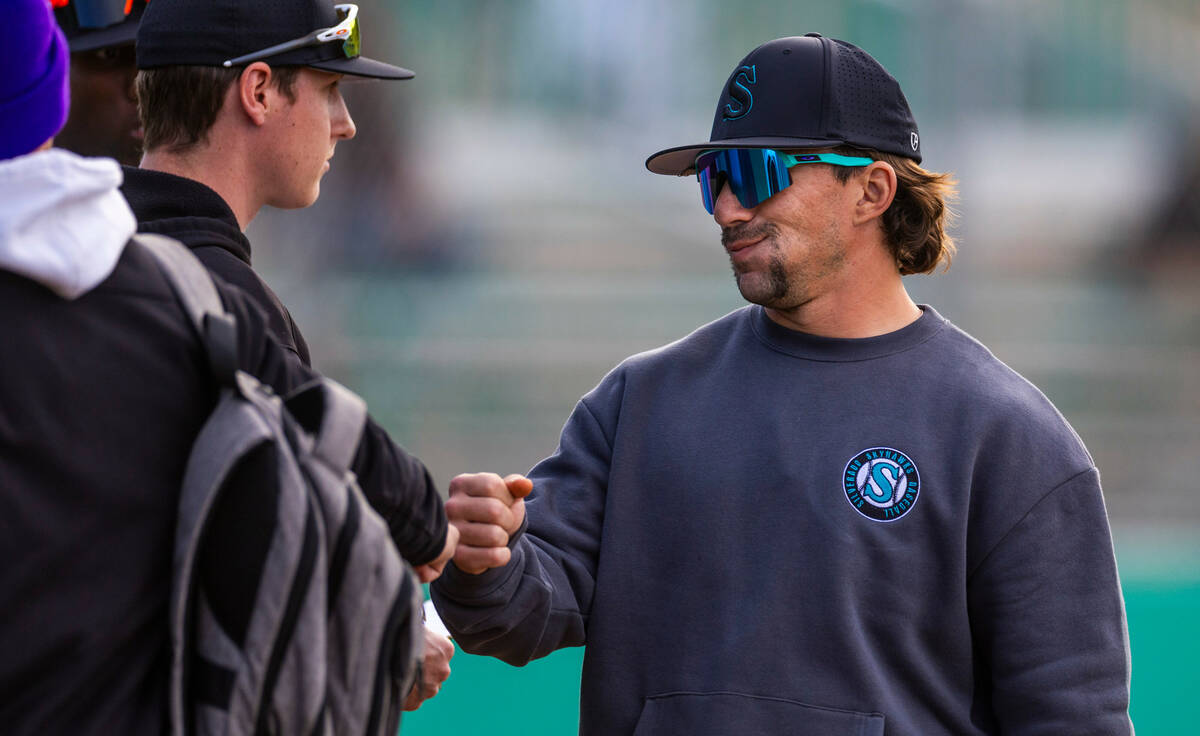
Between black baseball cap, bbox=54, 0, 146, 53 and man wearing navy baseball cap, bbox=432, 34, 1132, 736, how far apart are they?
3.28ft

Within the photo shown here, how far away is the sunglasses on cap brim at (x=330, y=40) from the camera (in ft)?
6.56

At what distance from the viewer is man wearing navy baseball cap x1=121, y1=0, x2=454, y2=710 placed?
1.94 metres

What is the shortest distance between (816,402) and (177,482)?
1.16 meters

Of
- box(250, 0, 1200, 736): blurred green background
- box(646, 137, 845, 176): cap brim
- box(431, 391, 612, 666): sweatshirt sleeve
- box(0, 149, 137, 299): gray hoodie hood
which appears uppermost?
box(0, 149, 137, 299): gray hoodie hood

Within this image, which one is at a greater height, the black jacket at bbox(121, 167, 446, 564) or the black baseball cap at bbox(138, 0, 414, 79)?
the black baseball cap at bbox(138, 0, 414, 79)

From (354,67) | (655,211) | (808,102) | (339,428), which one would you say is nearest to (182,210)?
(354,67)

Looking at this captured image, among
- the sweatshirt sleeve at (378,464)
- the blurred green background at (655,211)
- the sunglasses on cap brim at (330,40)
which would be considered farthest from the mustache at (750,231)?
the blurred green background at (655,211)

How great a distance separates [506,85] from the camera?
8.82 meters

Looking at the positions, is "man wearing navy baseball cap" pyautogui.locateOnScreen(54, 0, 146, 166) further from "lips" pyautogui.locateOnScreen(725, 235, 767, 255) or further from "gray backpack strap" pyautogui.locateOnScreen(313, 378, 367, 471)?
"gray backpack strap" pyautogui.locateOnScreen(313, 378, 367, 471)

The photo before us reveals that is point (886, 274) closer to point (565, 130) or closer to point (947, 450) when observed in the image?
point (947, 450)

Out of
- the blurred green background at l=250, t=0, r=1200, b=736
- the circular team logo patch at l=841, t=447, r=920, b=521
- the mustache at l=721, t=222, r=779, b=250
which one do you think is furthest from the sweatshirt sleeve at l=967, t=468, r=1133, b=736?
the blurred green background at l=250, t=0, r=1200, b=736

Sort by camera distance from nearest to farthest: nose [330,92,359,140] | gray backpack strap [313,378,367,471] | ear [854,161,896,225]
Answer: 1. gray backpack strap [313,378,367,471]
2. nose [330,92,359,140]
3. ear [854,161,896,225]

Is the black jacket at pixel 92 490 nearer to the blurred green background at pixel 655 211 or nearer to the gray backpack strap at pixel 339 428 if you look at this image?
the gray backpack strap at pixel 339 428

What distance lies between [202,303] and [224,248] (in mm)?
643
